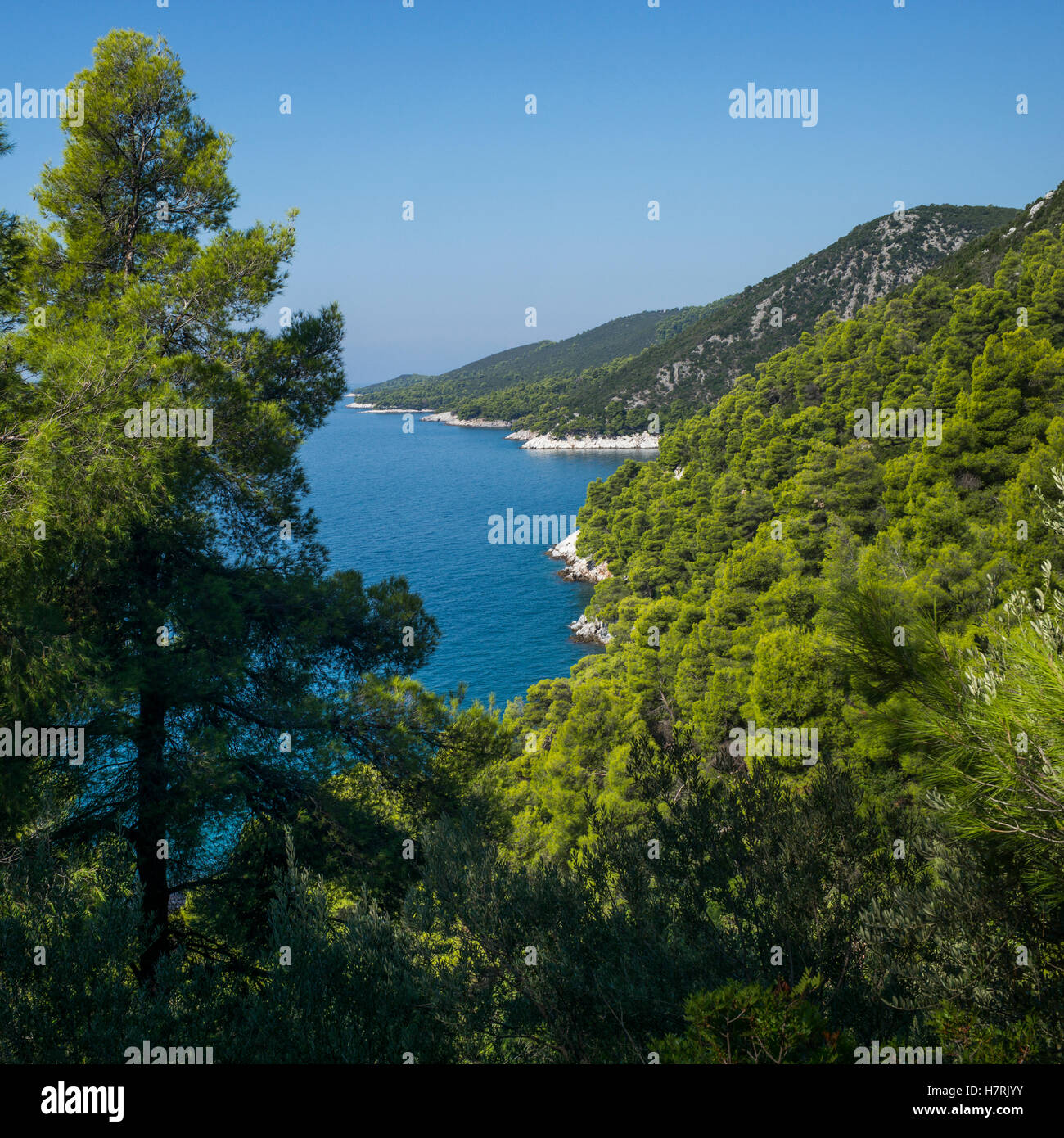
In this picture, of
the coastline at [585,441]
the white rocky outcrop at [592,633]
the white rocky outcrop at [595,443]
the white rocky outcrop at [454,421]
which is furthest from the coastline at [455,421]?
the white rocky outcrop at [592,633]

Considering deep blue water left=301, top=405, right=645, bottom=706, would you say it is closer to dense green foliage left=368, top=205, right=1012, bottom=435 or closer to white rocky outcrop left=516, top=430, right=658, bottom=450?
white rocky outcrop left=516, top=430, right=658, bottom=450

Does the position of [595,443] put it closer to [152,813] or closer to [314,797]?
[314,797]

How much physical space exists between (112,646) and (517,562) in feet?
154

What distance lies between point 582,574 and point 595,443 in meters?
67.4

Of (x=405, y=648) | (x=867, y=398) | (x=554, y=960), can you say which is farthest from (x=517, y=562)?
(x=554, y=960)

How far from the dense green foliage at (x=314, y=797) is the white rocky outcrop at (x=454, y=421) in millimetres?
141432

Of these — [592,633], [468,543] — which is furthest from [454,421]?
[592,633]

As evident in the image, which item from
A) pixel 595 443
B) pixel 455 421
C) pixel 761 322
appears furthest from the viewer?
pixel 455 421

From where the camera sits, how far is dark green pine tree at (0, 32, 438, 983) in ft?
18.2

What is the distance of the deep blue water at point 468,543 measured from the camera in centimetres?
3534

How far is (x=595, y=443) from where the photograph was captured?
372ft

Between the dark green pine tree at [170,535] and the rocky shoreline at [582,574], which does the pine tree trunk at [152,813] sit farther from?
the rocky shoreline at [582,574]

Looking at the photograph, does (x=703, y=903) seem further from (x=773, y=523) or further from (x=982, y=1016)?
(x=773, y=523)
